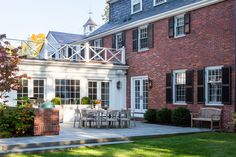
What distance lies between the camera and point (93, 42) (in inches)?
915

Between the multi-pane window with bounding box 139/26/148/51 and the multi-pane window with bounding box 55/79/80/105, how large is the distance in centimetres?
392

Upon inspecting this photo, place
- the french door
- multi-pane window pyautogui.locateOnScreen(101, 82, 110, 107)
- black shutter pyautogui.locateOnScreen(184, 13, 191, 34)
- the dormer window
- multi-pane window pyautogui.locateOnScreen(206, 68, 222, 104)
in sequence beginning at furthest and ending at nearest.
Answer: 1. the dormer window
2. multi-pane window pyautogui.locateOnScreen(101, 82, 110, 107)
3. the french door
4. black shutter pyautogui.locateOnScreen(184, 13, 191, 34)
5. multi-pane window pyautogui.locateOnScreen(206, 68, 222, 104)

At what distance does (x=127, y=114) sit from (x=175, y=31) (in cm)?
494

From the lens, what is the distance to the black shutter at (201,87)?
1455 centimetres

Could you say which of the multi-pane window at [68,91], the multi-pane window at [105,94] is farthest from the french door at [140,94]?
the multi-pane window at [68,91]

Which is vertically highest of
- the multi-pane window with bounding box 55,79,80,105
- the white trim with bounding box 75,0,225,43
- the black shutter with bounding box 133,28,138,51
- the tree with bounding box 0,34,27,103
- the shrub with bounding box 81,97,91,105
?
the white trim with bounding box 75,0,225,43

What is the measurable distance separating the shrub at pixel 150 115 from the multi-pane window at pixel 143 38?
360 centimetres

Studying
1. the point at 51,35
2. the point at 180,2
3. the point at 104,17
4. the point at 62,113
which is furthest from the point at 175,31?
the point at 104,17

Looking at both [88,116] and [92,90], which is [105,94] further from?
[88,116]

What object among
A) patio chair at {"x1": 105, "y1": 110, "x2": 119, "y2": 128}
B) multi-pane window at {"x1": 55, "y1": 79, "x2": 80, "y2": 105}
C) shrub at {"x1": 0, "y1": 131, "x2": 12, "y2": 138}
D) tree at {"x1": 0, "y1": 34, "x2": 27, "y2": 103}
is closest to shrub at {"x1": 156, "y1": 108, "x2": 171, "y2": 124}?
patio chair at {"x1": 105, "y1": 110, "x2": 119, "y2": 128}

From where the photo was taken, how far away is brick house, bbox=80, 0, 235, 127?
13844 mm

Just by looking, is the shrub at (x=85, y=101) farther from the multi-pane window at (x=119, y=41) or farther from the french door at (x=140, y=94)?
the multi-pane window at (x=119, y=41)

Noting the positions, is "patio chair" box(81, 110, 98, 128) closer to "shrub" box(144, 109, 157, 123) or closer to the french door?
"shrub" box(144, 109, 157, 123)

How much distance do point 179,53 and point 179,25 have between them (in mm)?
1314
